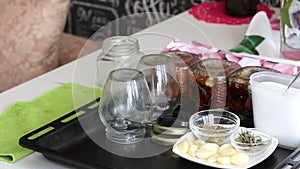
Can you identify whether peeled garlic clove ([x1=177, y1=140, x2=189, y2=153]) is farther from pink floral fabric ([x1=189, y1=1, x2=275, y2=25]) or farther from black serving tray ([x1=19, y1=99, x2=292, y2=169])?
pink floral fabric ([x1=189, y1=1, x2=275, y2=25])

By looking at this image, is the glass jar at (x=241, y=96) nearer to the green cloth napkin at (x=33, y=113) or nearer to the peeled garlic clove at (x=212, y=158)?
the peeled garlic clove at (x=212, y=158)

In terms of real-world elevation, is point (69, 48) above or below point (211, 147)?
below

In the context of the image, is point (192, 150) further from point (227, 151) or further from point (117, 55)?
point (117, 55)

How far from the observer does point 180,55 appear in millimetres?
1264

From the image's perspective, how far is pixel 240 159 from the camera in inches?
40.1

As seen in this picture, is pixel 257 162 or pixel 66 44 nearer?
pixel 257 162

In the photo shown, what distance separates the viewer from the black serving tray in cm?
105

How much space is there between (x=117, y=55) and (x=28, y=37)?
0.60 metres

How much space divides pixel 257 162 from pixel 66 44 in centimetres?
118

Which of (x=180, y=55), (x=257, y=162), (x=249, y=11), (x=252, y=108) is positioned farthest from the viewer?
(x=249, y=11)

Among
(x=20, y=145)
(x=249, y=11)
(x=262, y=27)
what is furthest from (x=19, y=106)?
(x=249, y=11)

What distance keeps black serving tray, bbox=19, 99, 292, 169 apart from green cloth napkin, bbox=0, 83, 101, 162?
31 millimetres

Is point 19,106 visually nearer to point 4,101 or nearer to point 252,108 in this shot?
point 4,101

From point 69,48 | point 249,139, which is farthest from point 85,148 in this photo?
point 69,48
